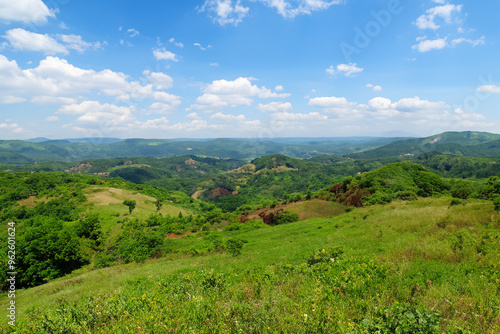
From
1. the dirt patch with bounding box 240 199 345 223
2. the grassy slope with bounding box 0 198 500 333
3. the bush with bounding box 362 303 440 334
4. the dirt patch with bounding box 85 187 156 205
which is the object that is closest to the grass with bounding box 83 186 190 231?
the dirt patch with bounding box 85 187 156 205

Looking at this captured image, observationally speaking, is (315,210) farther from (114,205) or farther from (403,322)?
(114,205)

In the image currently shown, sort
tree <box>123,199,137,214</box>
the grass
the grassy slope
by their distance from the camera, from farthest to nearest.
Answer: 1. tree <box>123,199,137,214</box>
2. the grass
3. the grassy slope

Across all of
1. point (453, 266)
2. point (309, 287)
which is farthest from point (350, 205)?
point (309, 287)

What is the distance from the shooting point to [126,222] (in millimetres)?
71562

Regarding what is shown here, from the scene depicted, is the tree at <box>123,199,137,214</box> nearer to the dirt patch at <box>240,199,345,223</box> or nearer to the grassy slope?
the dirt patch at <box>240,199,345,223</box>

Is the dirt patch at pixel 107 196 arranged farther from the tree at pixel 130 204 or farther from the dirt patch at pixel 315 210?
the dirt patch at pixel 315 210

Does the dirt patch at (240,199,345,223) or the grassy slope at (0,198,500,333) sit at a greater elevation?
the grassy slope at (0,198,500,333)

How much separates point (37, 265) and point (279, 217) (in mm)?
48708

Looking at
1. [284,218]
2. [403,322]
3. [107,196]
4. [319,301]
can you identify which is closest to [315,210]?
[284,218]

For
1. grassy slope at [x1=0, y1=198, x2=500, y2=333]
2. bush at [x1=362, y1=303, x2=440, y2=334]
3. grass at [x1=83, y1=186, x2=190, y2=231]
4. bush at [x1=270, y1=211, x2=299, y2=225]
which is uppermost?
bush at [x1=362, y1=303, x2=440, y2=334]

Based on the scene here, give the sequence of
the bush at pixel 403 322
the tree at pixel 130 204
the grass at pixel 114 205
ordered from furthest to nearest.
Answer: the tree at pixel 130 204
the grass at pixel 114 205
the bush at pixel 403 322

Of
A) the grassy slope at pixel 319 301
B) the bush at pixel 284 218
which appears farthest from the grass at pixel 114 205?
the grassy slope at pixel 319 301

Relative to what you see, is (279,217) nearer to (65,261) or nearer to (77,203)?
Answer: (65,261)

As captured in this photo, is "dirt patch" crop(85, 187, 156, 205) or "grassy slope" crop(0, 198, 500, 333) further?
"dirt patch" crop(85, 187, 156, 205)
